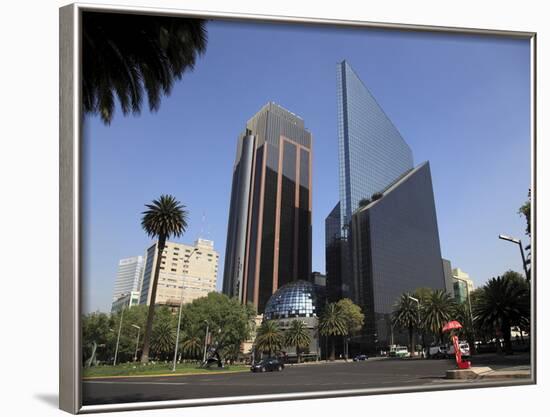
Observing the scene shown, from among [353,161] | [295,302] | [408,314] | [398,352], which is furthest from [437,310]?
[353,161]

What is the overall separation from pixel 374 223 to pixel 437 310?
45.3 metres

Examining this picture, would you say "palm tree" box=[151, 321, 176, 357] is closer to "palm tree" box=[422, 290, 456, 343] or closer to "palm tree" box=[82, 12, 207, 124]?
"palm tree" box=[422, 290, 456, 343]

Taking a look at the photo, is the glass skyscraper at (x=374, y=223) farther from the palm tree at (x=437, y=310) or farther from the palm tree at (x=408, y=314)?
the palm tree at (x=437, y=310)

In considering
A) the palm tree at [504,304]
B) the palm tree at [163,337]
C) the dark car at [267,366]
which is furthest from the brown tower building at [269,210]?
the palm tree at [504,304]

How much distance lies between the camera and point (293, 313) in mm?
100188

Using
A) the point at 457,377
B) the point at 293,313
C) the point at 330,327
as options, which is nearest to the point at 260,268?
the point at 293,313

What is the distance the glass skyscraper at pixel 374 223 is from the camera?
10194cm

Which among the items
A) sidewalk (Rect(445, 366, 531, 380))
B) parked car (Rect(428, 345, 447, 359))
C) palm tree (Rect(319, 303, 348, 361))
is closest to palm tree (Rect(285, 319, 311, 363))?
palm tree (Rect(319, 303, 348, 361))

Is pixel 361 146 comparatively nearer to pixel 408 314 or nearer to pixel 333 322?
pixel 333 322

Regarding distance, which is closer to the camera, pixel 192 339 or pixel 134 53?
pixel 134 53

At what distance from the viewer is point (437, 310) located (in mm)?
56750

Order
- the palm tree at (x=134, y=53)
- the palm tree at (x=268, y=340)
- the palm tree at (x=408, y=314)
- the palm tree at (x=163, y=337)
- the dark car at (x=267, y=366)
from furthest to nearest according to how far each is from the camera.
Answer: the palm tree at (x=268, y=340) < the palm tree at (x=408, y=314) < the palm tree at (x=163, y=337) < the dark car at (x=267, y=366) < the palm tree at (x=134, y=53)

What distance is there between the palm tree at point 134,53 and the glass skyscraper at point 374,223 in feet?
288

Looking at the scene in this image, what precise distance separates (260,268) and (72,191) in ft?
333
